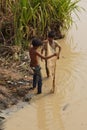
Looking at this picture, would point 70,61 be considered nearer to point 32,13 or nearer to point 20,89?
point 32,13

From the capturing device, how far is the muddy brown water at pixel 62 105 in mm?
5605

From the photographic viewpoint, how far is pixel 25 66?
7.16m

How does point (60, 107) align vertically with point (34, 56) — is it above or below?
below

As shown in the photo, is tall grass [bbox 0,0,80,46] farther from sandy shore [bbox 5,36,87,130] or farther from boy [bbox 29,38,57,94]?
boy [bbox 29,38,57,94]

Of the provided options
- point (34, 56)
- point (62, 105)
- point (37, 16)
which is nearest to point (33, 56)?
point (34, 56)

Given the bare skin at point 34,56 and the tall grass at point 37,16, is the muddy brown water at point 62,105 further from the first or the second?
the tall grass at point 37,16

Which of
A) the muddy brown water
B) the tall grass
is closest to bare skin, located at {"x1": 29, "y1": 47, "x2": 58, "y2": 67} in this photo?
the muddy brown water

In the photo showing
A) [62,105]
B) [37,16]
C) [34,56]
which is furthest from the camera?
[37,16]

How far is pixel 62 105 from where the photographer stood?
6.14 m

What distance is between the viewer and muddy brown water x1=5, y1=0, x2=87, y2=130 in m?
A: 5.61

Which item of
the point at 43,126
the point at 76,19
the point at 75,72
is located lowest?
the point at 43,126

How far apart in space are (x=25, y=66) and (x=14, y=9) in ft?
4.05

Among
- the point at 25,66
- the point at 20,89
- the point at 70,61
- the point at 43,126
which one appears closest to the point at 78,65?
the point at 70,61

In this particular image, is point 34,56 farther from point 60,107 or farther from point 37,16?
point 37,16
